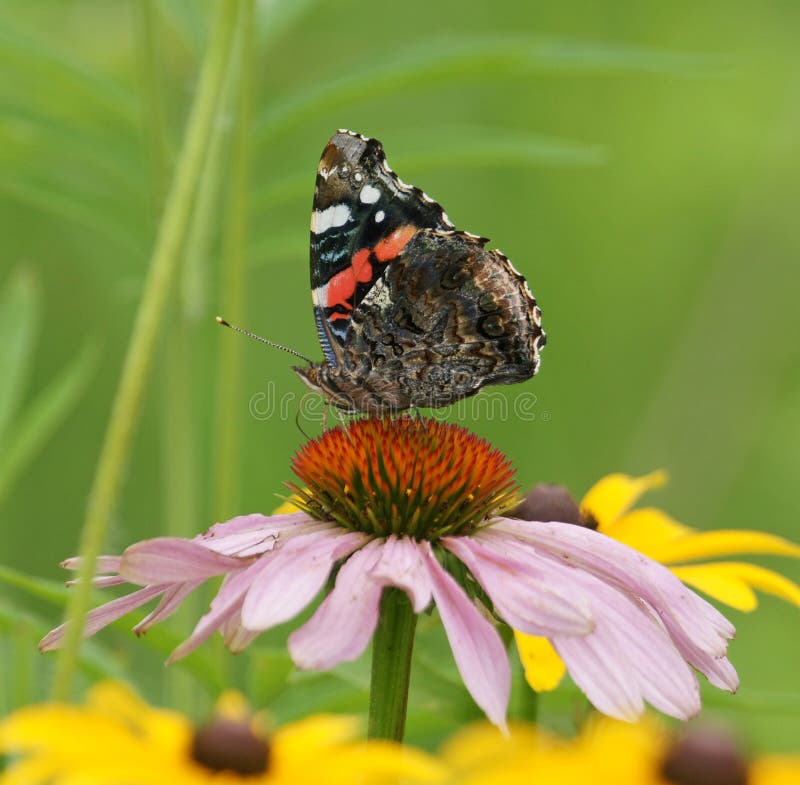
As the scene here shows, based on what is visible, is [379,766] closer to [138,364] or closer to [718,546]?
[138,364]

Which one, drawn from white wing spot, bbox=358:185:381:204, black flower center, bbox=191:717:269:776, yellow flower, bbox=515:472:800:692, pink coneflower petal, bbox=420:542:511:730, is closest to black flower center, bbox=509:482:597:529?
yellow flower, bbox=515:472:800:692

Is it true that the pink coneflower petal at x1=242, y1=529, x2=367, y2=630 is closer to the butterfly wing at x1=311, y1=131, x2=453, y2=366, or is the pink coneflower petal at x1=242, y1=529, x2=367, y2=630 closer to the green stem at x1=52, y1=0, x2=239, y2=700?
the green stem at x1=52, y1=0, x2=239, y2=700

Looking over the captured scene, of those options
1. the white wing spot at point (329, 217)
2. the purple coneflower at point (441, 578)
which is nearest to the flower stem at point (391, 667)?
the purple coneflower at point (441, 578)

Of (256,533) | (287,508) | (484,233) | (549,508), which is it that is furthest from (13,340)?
(484,233)

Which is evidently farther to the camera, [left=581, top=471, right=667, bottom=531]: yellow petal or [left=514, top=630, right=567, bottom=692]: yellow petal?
[left=581, top=471, right=667, bottom=531]: yellow petal

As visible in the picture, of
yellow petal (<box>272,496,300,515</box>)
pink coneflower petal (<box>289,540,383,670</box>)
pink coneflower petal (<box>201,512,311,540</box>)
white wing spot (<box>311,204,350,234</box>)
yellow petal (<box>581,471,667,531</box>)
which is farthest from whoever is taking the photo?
white wing spot (<box>311,204,350,234</box>)

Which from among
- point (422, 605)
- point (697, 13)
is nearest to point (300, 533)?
point (422, 605)
